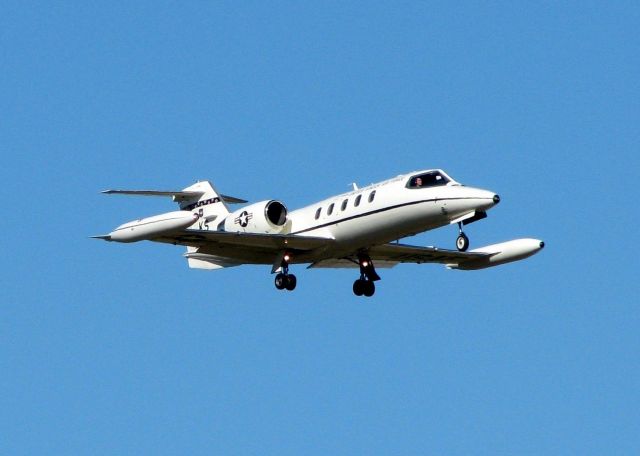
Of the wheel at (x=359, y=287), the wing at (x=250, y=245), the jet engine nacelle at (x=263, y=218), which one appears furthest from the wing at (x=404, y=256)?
the jet engine nacelle at (x=263, y=218)

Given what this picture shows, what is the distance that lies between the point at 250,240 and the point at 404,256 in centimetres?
507

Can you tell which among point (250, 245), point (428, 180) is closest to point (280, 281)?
point (250, 245)

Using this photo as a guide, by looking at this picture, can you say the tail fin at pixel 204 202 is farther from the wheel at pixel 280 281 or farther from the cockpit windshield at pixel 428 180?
the cockpit windshield at pixel 428 180

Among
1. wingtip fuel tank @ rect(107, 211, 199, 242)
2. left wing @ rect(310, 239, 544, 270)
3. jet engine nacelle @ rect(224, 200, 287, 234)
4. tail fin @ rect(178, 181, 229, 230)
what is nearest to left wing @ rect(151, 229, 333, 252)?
jet engine nacelle @ rect(224, 200, 287, 234)

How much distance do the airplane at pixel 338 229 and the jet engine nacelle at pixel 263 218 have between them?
0.03 metres

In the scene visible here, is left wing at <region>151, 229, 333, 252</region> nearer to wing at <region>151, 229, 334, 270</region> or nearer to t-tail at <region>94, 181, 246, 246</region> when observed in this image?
wing at <region>151, 229, 334, 270</region>

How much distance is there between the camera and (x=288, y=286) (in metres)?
39.3

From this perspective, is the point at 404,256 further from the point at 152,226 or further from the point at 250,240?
the point at 152,226

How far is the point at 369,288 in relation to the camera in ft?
133

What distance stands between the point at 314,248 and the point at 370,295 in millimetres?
2377

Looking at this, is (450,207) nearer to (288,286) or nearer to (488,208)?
(488,208)

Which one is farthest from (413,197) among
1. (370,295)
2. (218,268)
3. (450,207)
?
(218,268)

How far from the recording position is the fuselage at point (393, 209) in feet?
121

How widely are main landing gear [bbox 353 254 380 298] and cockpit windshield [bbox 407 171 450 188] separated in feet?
11.1
